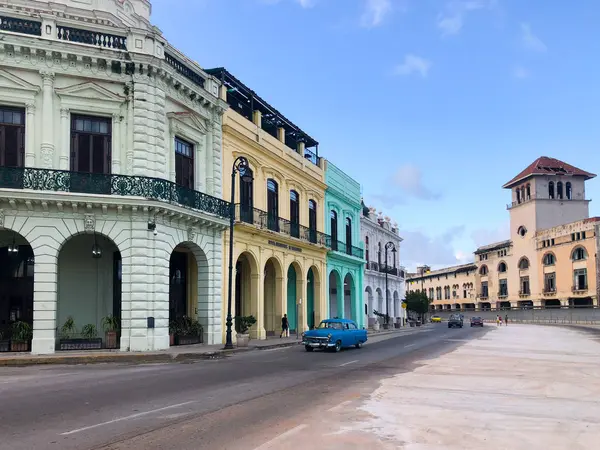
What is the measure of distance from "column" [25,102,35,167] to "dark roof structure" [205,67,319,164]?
394 inches

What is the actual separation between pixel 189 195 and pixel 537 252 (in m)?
78.9

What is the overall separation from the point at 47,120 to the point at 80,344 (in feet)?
28.2

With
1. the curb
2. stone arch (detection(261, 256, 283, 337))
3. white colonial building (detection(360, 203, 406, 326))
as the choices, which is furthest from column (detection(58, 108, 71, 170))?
white colonial building (detection(360, 203, 406, 326))

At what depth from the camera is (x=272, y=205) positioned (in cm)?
3569

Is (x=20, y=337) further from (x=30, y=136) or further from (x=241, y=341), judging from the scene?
(x=241, y=341)

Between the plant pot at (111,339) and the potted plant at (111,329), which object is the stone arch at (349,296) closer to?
the potted plant at (111,329)

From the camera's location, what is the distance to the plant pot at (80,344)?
73.9 ft

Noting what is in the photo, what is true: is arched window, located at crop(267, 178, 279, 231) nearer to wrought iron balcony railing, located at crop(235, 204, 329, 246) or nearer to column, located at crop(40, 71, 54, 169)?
wrought iron balcony railing, located at crop(235, 204, 329, 246)

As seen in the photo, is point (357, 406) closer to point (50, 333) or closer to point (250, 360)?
point (250, 360)

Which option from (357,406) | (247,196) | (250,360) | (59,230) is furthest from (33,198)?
(357,406)

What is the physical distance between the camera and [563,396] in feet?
39.6

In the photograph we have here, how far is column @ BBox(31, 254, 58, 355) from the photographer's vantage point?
2150cm

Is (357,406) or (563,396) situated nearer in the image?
(357,406)

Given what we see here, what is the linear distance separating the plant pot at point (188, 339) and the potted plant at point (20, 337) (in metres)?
5.94
